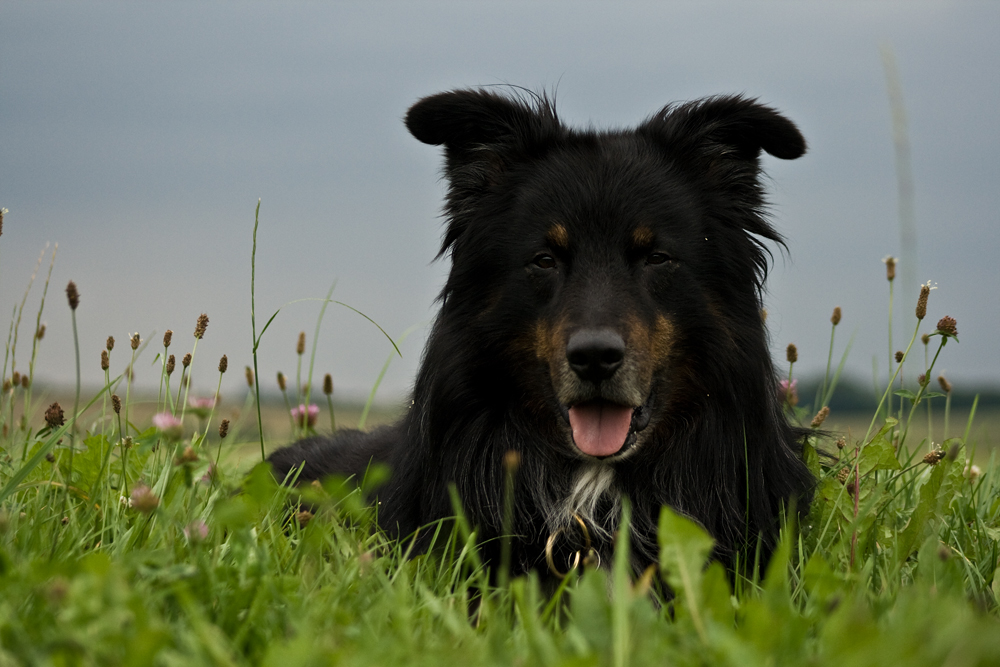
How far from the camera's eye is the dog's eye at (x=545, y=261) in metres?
3.30

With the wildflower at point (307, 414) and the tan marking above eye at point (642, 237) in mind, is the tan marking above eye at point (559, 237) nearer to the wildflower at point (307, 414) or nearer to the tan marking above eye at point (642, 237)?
the tan marking above eye at point (642, 237)

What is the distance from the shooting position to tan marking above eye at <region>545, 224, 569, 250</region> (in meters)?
3.26

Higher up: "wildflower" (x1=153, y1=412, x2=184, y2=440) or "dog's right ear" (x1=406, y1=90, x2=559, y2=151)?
"dog's right ear" (x1=406, y1=90, x2=559, y2=151)

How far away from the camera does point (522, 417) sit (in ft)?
11.3

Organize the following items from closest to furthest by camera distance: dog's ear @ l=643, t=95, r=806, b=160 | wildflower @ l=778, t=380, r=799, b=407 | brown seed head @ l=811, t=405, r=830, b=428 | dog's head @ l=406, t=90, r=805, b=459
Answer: dog's head @ l=406, t=90, r=805, b=459 < dog's ear @ l=643, t=95, r=806, b=160 < brown seed head @ l=811, t=405, r=830, b=428 < wildflower @ l=778, t=380, r=799, b=407

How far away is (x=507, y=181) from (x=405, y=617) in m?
2.15

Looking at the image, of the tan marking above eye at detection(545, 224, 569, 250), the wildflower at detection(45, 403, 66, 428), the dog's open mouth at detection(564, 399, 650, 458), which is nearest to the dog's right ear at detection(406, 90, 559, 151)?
the tan marking above eye at detection(545, 224, 569, 250)

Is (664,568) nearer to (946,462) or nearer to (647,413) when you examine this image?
(647,413)

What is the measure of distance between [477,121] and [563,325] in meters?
1.09

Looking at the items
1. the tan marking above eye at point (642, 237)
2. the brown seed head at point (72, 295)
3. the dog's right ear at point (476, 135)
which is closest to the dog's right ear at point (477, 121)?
the dog's right ear at point (476, 135)

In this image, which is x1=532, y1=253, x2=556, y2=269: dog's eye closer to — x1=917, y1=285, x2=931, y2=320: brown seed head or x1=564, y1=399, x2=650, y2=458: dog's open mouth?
x1=564, y1=399, x2=650, y2=458: dog's open mouth

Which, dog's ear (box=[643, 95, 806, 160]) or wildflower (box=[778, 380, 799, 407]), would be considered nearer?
dog's ear (box=[643, 95, 806, 160])

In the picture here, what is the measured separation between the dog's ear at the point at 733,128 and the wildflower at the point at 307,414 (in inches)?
120

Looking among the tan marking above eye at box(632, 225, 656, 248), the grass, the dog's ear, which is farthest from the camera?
the dog's ear
